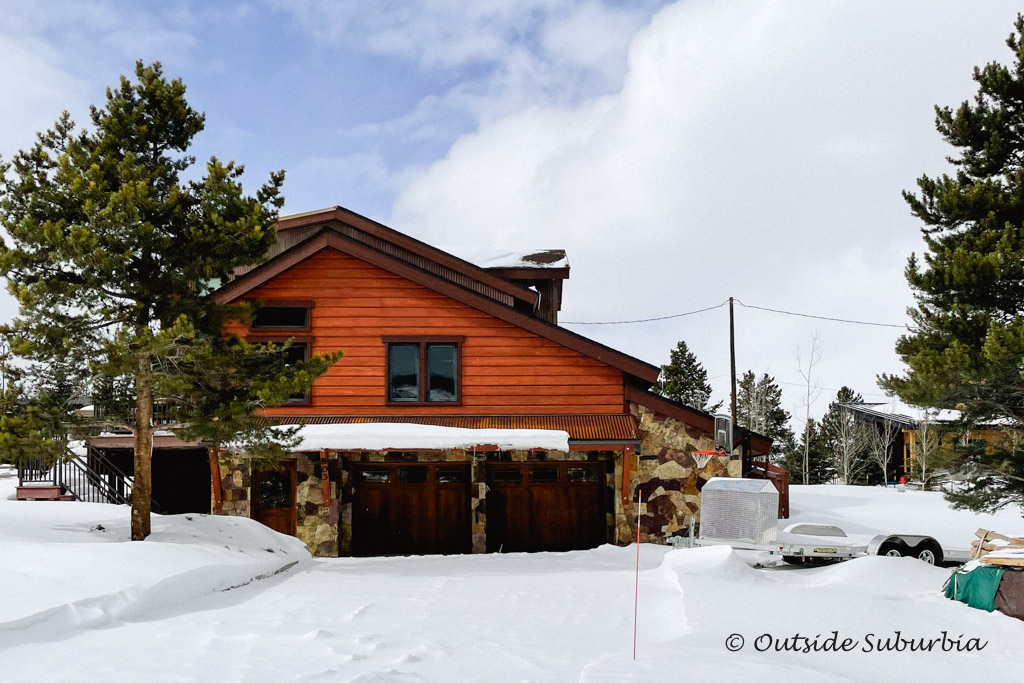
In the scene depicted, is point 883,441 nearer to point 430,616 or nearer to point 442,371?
point 442,371

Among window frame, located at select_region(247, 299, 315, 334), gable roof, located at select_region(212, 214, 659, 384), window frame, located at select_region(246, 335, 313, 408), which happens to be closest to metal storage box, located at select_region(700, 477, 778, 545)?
gable roof, located at select_region(212, 214, 659, 384)

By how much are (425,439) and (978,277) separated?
10.2 m

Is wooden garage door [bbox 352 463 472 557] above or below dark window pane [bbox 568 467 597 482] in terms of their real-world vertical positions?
below

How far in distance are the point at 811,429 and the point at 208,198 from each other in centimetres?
4410

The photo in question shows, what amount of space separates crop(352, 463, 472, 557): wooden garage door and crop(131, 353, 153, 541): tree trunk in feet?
18.5

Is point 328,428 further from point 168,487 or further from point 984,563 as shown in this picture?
point 984,563

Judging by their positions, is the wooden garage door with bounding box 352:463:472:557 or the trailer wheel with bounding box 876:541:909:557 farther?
the wooden garage door with bounding box 352:463:472:557

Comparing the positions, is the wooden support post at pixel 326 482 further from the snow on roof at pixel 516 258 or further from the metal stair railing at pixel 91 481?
the snow on roof at pixel 516 258

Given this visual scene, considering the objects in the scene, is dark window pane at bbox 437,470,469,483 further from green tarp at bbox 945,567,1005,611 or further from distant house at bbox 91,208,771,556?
green tarp at bbox 945,567,1005,611

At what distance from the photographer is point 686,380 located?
49.3 meters

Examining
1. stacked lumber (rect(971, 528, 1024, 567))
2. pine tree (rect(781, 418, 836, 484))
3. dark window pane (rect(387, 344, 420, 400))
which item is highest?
dark window pane (rect(387, 344, 420, 400))

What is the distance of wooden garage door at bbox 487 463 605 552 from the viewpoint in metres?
17.4

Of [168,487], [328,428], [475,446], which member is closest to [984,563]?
[475,446]

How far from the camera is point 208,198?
1227 cm
